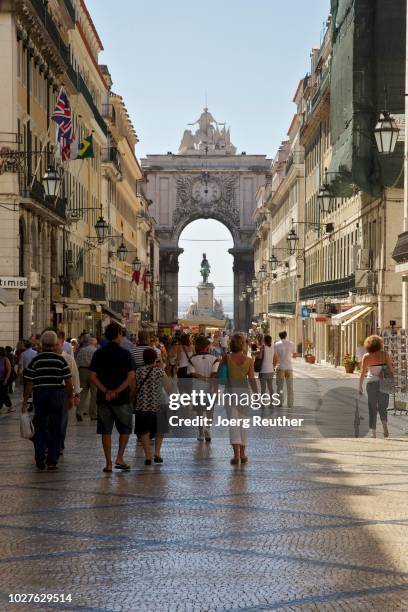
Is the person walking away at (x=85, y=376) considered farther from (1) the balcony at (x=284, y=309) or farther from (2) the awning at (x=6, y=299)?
(1) the balcony at (x=284, y=309)

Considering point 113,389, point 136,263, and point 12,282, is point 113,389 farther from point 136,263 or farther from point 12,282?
point 136,263

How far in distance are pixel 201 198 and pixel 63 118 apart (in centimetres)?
11555

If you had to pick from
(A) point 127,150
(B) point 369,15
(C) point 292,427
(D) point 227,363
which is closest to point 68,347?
(C) point 292,427

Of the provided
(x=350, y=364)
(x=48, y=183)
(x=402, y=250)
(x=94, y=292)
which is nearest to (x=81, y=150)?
(x=48, y=183)

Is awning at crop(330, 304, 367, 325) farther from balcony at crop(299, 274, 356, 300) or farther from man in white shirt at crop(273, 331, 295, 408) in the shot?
man in white shirt at crop(273, 331, 295, 408)

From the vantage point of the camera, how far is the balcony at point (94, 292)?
185 ft

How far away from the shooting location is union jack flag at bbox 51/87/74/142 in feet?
113

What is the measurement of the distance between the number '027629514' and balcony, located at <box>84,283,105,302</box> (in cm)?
4809

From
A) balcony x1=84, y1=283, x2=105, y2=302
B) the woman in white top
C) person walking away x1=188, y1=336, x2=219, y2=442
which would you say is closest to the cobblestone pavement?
person walking away x1=188, y1=336, x2=219, y2=442

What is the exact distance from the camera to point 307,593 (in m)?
7.82

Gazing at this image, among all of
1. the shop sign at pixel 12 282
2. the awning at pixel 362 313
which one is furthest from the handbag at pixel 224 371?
the awning at pixel 362 313

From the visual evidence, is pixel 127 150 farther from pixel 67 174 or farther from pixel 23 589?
pixel 23 589

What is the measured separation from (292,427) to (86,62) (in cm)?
4237

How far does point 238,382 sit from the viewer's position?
15977mm
